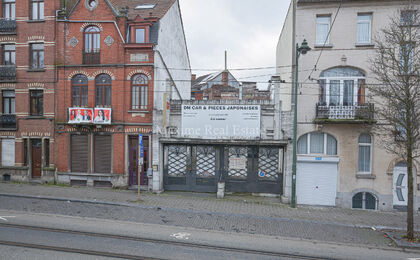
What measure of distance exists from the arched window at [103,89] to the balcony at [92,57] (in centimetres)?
91

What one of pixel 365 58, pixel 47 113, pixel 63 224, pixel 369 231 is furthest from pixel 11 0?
pixel 369 231

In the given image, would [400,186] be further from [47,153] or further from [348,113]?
[47,153]

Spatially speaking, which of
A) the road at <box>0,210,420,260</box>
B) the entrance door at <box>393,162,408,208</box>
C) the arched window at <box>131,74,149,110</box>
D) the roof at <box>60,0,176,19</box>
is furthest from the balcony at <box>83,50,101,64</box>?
the entrance door at <box>393,162,408,208</box>

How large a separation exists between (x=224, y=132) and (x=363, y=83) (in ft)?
25.0

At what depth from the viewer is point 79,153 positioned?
50.1ft

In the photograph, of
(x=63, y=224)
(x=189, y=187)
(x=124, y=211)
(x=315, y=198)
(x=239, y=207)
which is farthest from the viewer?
(x=189, y=187)

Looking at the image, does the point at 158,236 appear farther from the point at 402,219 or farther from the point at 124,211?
the point at 402,219

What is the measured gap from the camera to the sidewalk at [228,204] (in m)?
11.0

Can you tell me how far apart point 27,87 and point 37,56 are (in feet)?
6.81

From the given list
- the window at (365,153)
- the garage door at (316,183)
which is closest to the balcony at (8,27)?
the garage door at (316,183)

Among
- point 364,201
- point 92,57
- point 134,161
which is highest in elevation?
point 92,57

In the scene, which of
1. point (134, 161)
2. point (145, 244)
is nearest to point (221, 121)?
point (134, 161)

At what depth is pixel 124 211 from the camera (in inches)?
434

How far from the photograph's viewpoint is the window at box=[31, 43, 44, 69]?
15812 millimetres
